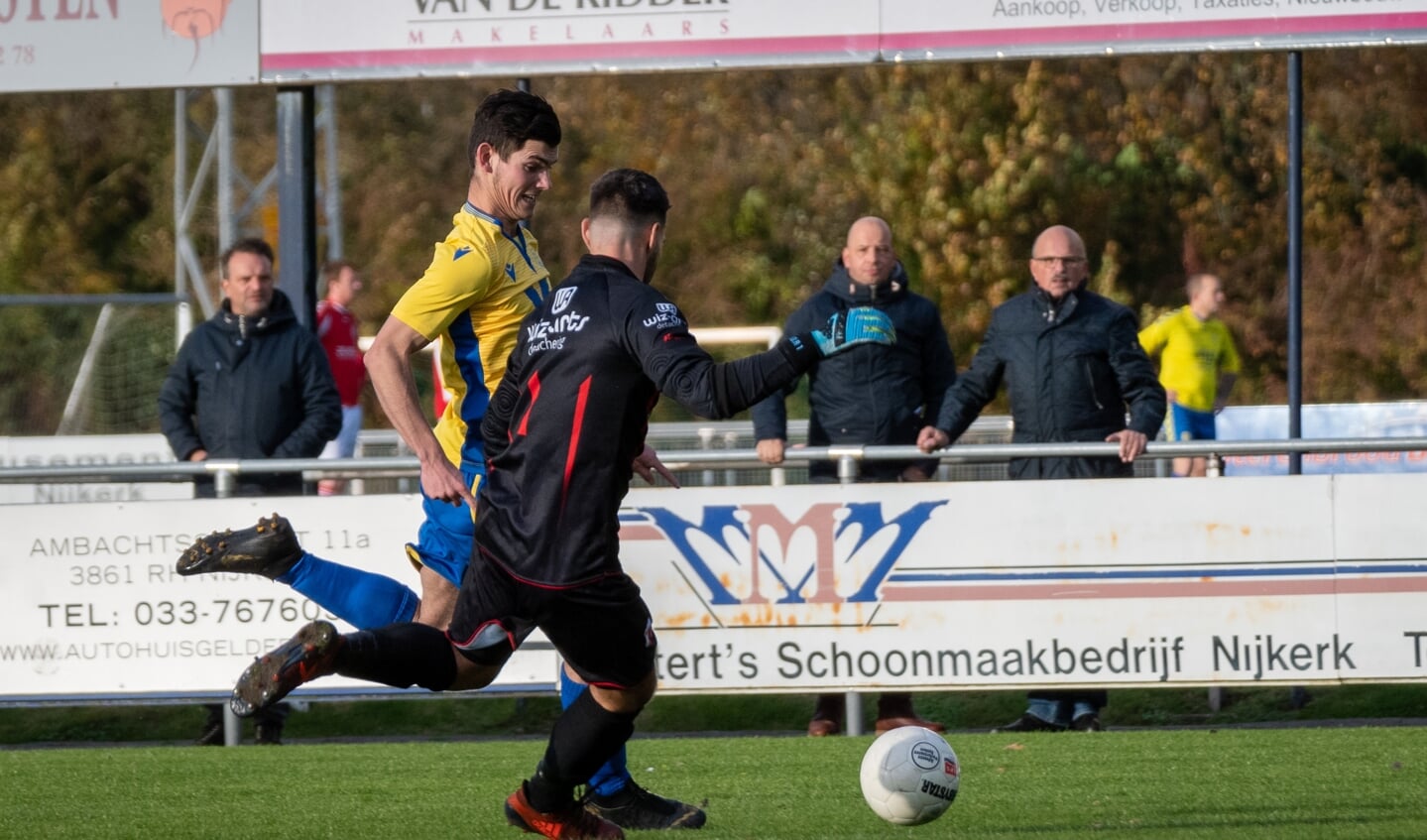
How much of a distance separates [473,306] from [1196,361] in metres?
9.78

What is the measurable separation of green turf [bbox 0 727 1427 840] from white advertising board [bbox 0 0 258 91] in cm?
383

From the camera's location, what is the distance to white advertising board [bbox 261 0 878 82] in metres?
11.2

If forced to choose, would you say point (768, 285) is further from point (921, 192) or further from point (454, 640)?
point (454, 640)

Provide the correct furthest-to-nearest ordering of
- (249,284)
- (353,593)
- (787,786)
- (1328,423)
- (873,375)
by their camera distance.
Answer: (1328,423)
(249,284)
(873,375)
(787,786)
(353,593)

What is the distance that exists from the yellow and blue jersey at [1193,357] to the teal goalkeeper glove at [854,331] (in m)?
10.3

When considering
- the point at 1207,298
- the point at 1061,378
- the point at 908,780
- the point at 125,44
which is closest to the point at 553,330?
the point at 908,780

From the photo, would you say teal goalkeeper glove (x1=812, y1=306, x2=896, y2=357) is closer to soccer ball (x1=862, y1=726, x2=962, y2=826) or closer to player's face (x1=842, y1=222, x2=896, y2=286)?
soccer ball (x1=862, y1=726, x2=962, y2=826)

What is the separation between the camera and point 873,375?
10.3 m

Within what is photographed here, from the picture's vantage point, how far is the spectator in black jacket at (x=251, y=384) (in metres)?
10.4

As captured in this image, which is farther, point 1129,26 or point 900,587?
point 1129,26

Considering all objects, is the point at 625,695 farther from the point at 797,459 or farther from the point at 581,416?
the point at 797,459

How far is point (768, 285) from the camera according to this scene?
3419cm

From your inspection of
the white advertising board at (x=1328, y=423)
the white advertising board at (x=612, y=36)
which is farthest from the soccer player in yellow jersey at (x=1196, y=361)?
the white advertising board at (x=612, y=36)

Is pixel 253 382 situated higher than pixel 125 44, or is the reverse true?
pixel 125 44
